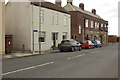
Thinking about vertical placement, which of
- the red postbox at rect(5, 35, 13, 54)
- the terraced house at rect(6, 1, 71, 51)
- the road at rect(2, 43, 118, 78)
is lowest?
the road at rect(2, 43, 118, 78)

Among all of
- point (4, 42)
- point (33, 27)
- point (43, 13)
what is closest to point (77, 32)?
point (43, 13)

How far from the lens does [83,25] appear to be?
42.1 metres

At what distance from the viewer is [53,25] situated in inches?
1088

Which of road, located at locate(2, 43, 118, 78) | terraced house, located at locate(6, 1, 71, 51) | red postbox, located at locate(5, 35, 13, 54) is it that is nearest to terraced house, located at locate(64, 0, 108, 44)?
terraced house, located at locate(6, 1, 71, 51)

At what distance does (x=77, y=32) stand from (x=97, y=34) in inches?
643

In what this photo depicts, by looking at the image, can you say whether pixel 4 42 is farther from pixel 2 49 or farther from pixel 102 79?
pixel 102 79

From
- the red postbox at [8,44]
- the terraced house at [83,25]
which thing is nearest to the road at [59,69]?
the red postbox at [8,44]

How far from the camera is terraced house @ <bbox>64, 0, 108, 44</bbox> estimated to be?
3881 centimetres

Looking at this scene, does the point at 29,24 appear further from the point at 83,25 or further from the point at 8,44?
the point at 83,25

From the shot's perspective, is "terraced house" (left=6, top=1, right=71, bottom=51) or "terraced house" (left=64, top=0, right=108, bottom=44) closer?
"terraced house" (left=6, top=1, right=71, bottom=51)

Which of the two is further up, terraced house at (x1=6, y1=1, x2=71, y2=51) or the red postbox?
terraced house at (x1=6, y1=1, x2=71, y2=51)

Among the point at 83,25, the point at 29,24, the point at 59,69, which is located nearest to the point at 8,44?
the point at 29,24

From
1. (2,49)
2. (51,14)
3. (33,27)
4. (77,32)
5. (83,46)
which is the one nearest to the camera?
(2,49)

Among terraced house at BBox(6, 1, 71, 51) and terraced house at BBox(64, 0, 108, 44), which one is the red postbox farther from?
terraced house at BBox(64, 0, 108, 44)
